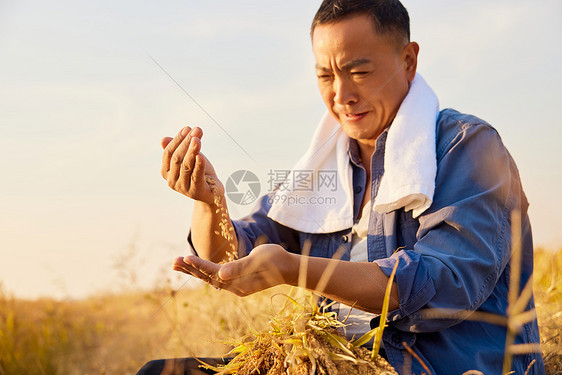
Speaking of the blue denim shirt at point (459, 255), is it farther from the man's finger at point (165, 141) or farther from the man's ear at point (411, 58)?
the man's finger at point (165, 141)

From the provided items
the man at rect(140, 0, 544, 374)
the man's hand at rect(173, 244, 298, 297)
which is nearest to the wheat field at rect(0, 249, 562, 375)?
the man at rect(140, 0, 544, 374)

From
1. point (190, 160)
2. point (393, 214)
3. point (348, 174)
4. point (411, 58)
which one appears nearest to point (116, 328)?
point (348, 174)

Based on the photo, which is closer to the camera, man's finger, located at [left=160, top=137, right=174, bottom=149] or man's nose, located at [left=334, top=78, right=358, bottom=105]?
man's finger, located at [left=160, top=137, right=174, bottom=149]

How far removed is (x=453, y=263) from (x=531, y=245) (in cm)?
66

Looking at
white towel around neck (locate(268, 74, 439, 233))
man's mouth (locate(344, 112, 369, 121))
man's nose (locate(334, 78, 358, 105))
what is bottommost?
white towel around neck (locate(268, 74, 439, 233))

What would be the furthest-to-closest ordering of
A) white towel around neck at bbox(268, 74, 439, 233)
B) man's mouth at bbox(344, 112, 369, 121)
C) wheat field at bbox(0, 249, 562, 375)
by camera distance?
wheat field at bbox(0, 249, 562, 375) → man's mouth at bbox(344, 112, 369, 121) → white towel around neck at bbox(268, 74, 439, 233)

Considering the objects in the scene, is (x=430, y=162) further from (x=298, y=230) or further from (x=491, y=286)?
(x=298, y=230)

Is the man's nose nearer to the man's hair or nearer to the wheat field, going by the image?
the man's hair

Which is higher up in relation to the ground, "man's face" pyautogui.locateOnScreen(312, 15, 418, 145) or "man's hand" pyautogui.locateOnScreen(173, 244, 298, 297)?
"man's face" pyautogui.locateOnScreen(312, 15, 418, 145)

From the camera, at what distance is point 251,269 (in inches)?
56.5

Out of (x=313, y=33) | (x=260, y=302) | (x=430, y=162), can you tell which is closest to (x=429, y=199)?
(x=430, y=162)

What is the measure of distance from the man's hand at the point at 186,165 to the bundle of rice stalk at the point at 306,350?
0.61 m

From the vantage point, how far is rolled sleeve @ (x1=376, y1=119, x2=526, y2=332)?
1.60 meters

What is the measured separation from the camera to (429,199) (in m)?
1.82
